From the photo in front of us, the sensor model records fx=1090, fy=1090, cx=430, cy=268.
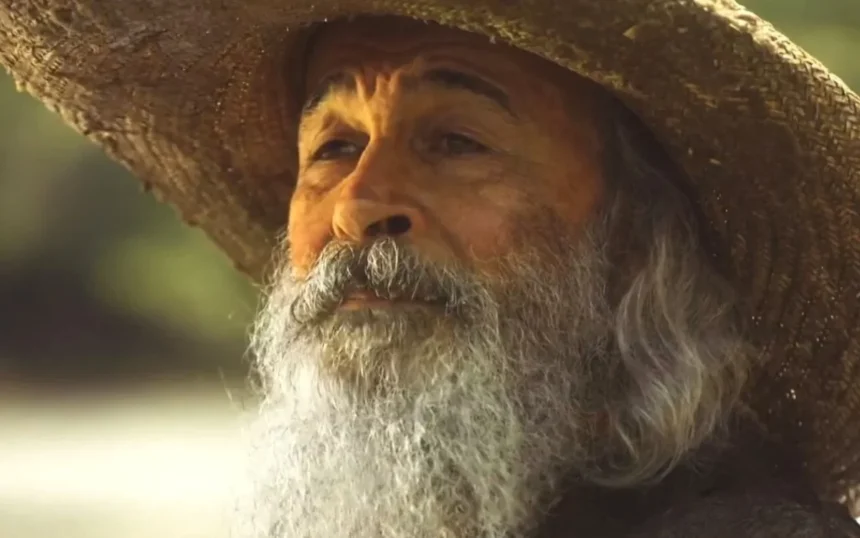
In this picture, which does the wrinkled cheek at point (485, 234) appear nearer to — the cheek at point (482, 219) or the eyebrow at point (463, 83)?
the cheek at point (482, 219)

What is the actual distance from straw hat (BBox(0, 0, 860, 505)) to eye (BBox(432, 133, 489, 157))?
0.40 feet

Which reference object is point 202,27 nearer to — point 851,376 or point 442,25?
point 442,25

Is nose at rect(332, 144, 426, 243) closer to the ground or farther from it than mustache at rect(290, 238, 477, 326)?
farther from it

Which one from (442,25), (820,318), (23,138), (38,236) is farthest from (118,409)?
(820,318)

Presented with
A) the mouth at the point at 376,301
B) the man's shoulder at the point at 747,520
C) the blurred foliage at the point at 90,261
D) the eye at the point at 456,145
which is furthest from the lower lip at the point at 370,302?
the blurred foliage at the point at 90,261

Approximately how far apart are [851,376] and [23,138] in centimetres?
128

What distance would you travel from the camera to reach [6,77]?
175 centimetres

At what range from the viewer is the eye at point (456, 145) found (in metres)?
1.05

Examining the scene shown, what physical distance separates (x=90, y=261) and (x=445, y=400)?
94cm

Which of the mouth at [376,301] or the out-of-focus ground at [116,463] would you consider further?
the out-of-focus ground at [116,463]

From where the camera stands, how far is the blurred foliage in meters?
1.73

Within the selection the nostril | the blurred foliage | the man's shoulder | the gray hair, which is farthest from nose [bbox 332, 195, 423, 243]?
the blurred foliage

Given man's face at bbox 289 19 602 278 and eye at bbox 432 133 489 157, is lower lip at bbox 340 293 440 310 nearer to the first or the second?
man's face at bbox 289 19 602 278

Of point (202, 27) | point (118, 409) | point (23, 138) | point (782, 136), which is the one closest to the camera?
point (782, 136)
